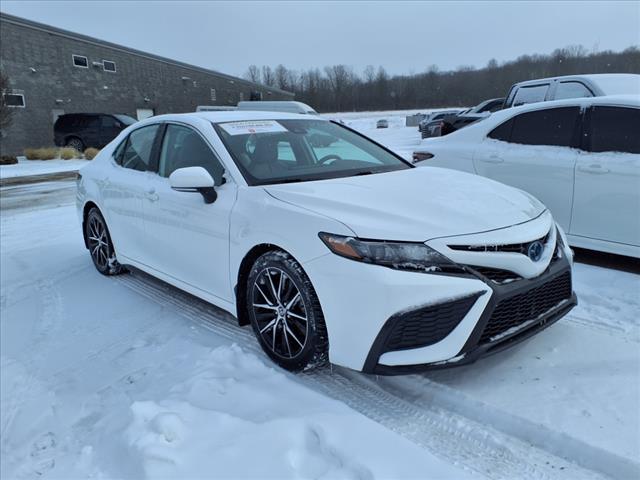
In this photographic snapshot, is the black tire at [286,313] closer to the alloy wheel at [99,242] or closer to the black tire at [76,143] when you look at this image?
the alloy wheel at [99,242]

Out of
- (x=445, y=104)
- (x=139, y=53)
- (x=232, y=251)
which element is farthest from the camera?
(x=445, y=104)

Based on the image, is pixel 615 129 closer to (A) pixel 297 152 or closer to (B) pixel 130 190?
(A) pixel 297 152

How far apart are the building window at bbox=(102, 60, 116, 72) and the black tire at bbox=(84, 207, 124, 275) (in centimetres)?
2768

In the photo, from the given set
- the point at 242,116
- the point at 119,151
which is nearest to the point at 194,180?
the point at 242,116

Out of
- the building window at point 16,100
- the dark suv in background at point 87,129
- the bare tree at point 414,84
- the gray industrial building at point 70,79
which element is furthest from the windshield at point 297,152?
the bare tree at point 414,84

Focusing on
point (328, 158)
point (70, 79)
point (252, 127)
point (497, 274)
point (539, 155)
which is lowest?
point (497, 274)

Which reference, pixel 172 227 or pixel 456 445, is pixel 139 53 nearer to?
pixel 172 227

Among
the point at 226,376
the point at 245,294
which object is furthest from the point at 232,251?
the point at 226,376

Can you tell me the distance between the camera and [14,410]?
2713mm

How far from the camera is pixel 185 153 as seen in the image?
11.9 feet

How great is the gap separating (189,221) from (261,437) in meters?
1.66

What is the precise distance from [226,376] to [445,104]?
94.8 m

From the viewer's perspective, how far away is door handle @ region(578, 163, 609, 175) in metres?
4.10

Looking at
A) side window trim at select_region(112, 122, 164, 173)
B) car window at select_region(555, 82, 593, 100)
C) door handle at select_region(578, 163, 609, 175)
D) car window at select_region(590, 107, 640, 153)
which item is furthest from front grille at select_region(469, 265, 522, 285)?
car window at select_region(555, 82, 593, 100)
